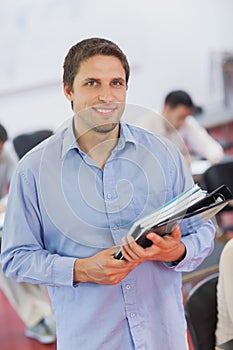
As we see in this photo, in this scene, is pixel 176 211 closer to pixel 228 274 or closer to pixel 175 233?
pixel 175 233

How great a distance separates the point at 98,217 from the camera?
1.59 meters

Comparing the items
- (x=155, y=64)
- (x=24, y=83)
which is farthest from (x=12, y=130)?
(x=155, y=64)

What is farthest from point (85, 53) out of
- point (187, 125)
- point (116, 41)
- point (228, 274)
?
point (116, 41)

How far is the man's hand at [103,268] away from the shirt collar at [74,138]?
10.4 inches

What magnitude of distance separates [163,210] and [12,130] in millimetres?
5141

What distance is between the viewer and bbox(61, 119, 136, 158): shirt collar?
62.9 inches

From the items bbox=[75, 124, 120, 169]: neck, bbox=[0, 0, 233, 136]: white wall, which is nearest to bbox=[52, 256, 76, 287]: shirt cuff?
bbox=[75, 124, 120, 169]: neck

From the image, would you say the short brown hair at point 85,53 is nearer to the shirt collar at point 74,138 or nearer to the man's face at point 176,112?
the shirt collar at point 74,138

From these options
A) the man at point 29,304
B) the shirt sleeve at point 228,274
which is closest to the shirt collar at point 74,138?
the shirt sleeve at point 228,274

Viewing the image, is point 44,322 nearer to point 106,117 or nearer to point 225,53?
point 106,117

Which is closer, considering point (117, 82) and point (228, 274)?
point (117, 82)

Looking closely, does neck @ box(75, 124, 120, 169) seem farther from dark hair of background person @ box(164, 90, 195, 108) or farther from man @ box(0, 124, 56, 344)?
dark hair of background person @ box(164, 90, 195, 108)

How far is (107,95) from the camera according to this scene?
1.50 meters

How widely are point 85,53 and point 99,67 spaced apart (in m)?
0.05
